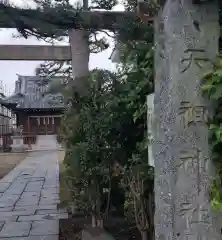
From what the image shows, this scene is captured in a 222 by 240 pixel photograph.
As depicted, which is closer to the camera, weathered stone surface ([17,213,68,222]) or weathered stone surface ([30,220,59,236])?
weathered stone surface ([30,220,59,236])

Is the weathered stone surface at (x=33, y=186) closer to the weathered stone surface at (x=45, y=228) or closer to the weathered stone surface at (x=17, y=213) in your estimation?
the weathered stone surface at (x=17, y=213)

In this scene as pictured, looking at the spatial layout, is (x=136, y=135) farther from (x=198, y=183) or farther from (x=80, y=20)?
(x=198, y=183)

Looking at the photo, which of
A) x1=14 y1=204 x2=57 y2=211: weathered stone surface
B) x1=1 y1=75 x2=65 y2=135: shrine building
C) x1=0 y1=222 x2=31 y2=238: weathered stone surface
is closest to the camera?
x1=0 y1=222 x2=31 y2=238: weathered stone surface

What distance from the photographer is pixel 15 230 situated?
4.61 m

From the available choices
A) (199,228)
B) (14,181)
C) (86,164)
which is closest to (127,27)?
(86,164)

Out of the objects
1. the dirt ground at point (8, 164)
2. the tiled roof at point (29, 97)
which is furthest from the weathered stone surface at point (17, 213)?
the tiled roof at point (29, 97)

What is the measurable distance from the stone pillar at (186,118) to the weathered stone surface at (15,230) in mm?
2773

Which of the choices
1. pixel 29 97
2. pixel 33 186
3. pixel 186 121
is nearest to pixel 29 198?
pixel 33 186

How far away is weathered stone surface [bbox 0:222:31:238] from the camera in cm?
441

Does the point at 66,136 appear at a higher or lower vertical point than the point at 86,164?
higher

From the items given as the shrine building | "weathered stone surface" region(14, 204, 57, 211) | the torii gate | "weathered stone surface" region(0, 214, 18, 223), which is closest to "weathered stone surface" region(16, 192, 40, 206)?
"weathered stone surface" region(14, 204, 57, 211)

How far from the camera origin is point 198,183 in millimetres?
2082

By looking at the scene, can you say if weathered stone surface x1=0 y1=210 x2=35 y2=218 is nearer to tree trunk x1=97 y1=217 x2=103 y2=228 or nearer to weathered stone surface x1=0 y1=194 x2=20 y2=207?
weathered stone surface x1=0 y1=194 x2=20 y2=207

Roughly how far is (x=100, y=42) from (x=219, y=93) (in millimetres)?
3387
